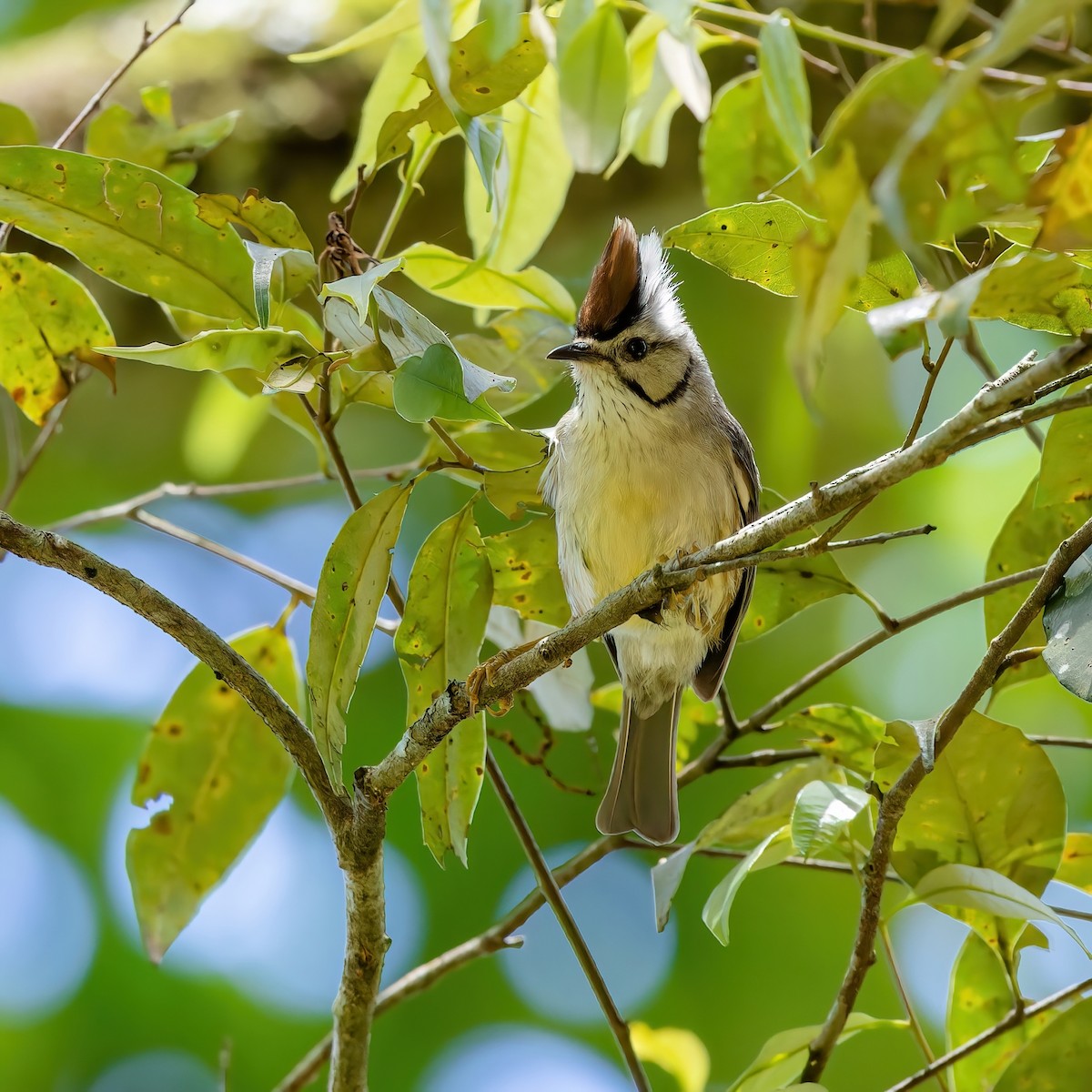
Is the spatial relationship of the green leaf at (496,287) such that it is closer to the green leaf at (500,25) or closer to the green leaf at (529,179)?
the green leaf at (529,179)

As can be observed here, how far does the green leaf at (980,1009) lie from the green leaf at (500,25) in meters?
1.39

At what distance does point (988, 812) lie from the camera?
1619 millimetres

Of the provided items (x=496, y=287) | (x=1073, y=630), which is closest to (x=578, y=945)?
(x=1073, y=630)

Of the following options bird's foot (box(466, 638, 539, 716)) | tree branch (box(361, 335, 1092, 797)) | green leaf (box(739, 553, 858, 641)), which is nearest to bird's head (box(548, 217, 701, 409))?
green leaf (box(739, 553, 858, 641))

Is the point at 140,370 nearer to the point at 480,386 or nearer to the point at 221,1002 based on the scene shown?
the point at 221,1002

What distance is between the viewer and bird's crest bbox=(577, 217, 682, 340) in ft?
8.44

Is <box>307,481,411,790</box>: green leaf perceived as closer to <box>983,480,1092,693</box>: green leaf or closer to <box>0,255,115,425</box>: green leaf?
<box>0,255,115,425</box>: green leaf

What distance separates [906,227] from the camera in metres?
0.75

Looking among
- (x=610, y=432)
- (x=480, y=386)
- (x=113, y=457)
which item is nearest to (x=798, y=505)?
(x=480, y=386)

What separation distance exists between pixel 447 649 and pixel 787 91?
984 mm

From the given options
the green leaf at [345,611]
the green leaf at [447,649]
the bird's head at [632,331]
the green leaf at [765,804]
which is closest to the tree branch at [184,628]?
the green leaf at [345,611]

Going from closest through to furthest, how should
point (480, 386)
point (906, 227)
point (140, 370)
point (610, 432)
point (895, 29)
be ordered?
1. point (906, 227)
2. point (480, 386)
3. point (610, 432)
4. point (895, 29)
5. point (140, 370)

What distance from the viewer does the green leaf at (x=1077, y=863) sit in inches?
71.8

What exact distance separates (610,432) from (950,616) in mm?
2196
